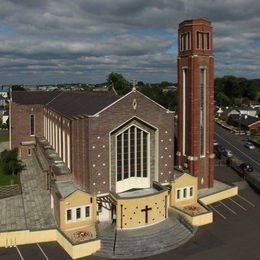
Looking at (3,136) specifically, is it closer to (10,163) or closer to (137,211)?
(10,163)

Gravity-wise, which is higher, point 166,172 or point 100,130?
point 100,130

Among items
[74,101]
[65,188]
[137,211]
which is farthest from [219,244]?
[74,101]

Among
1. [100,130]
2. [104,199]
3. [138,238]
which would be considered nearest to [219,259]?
[138,238]

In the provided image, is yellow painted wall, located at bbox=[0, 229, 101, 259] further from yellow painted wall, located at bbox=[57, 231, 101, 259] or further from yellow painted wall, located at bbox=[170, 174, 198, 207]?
yellow painted wall, located at bbox=[170, 174, 198, 207]

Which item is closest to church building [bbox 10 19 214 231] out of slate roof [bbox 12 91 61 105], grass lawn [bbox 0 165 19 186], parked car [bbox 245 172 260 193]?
grass lawn [bbox 0 165 19 186]

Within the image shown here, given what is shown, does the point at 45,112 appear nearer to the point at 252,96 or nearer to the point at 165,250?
the point at 165,250
